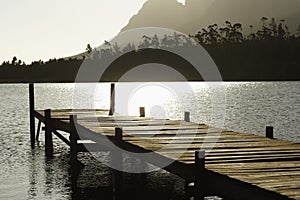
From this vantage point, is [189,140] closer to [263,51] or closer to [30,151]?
[30,151]

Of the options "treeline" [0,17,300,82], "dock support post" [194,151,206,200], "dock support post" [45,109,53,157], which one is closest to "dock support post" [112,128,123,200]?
"dock support post" [194,151,206,200]

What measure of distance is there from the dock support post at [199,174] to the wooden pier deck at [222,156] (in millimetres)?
19

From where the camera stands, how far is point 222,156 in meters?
11.9

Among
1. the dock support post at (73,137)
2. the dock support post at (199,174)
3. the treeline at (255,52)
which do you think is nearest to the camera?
the dock support post at (199,174)

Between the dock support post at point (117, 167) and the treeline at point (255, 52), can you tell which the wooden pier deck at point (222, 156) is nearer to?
the dock support post at point (117, 167)

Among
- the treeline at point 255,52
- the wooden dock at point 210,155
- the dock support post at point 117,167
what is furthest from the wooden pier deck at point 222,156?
the treeline at point 255,52

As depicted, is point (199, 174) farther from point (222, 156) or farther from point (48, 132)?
point (48, 132)

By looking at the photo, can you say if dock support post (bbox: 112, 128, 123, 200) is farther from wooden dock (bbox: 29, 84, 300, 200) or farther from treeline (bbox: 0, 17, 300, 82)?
treeline (bbox: 0, 17, 300, 82)

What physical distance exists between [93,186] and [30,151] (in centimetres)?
1151

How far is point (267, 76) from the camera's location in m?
192

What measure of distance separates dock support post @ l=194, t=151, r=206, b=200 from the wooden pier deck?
2 centimetres

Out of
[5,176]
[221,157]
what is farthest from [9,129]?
[221,157]

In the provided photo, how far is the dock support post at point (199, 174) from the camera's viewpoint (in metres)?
10.1

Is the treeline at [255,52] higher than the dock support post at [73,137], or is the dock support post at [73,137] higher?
the treeline at [255,52]
